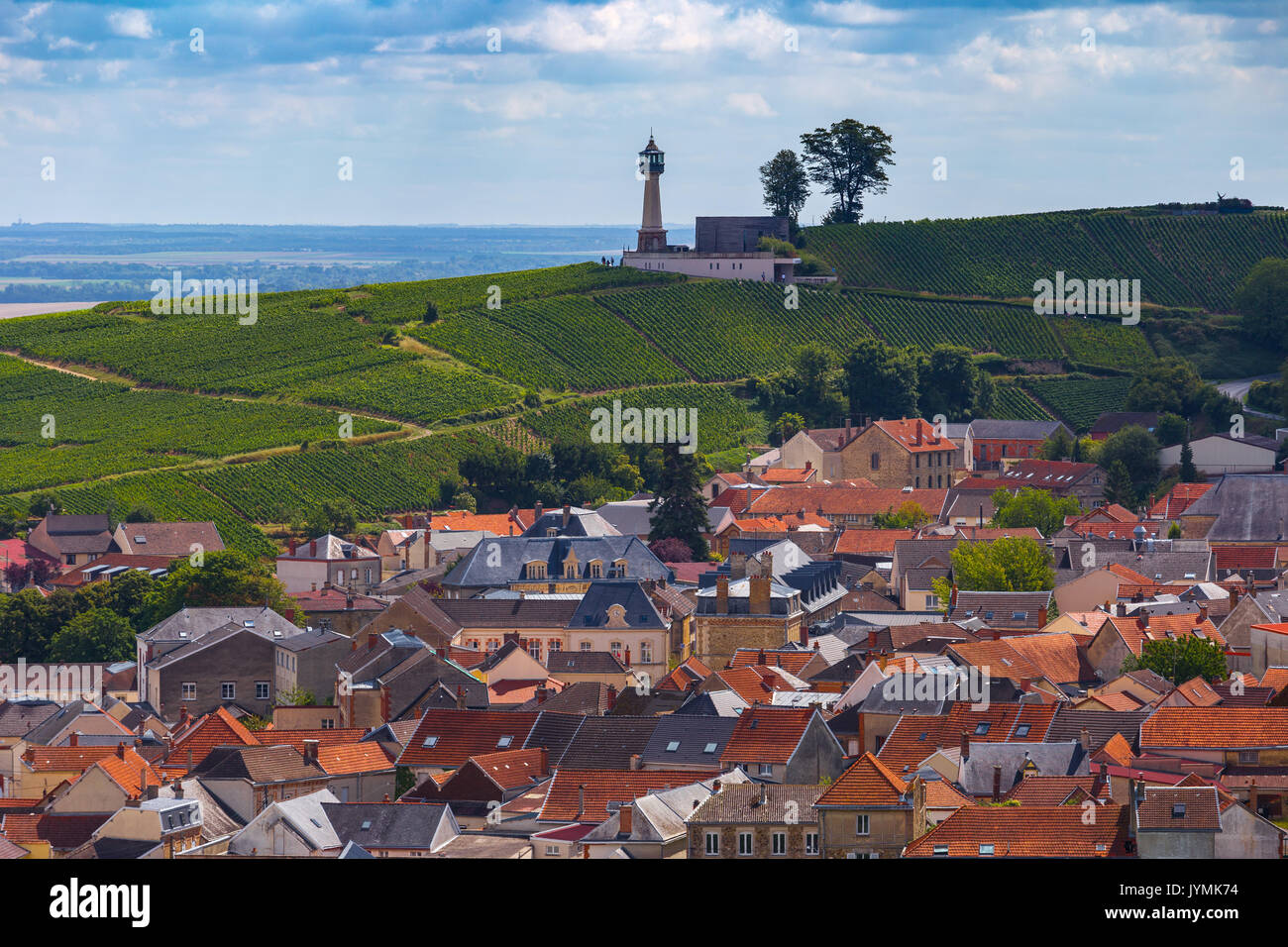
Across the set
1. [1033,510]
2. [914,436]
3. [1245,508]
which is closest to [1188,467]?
[914,436]

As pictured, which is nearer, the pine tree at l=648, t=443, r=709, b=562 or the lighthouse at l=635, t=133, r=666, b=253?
the pine tree at l=648, t=443, r=709, b=562

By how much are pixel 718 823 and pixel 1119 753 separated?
9.23m

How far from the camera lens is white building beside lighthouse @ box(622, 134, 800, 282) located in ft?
436

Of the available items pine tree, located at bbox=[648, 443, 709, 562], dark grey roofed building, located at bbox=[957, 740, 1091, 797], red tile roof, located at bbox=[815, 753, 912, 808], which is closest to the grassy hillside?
pine tree, located at bbox=[648, 443, 709, 562]

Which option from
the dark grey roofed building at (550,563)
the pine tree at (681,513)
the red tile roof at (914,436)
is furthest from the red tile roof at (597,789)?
the red tile roof at (914,436)

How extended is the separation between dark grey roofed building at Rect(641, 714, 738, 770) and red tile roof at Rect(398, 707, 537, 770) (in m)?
3.52

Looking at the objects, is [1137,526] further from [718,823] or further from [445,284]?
[445,284]

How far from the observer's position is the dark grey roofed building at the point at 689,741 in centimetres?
4050

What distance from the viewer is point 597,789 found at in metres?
36.9

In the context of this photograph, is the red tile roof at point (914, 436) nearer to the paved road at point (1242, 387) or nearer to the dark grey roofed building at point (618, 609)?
the paved road at point (1242, 387)

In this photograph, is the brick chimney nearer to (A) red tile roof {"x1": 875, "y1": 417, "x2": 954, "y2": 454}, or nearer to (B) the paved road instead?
(A) red tile roof {"x1": 875, "y1": 417, "x2": 954, "y2": 454}

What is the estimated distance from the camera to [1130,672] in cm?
4747

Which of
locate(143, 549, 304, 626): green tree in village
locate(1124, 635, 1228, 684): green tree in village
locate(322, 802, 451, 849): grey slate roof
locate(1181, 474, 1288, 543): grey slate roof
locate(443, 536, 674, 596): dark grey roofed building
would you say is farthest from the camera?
locate(1181, 474, 1288, 543): grey slate roof

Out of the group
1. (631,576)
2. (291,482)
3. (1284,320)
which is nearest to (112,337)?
(291,482)
